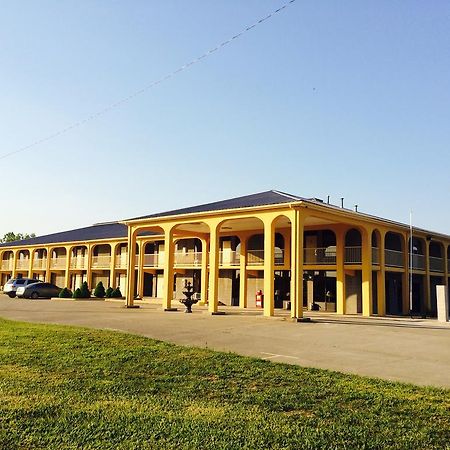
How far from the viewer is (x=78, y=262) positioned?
44.2 m

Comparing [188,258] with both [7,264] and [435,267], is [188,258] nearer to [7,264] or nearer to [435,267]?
[435,267]

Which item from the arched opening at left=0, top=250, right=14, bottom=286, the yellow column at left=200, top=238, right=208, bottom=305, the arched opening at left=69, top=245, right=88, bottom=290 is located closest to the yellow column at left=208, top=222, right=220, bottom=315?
the yellow column at left=200, top=238, right=208, bottom=305

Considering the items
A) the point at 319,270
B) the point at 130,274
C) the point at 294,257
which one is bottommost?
the point at 130,274

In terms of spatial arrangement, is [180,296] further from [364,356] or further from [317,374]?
[317,374]

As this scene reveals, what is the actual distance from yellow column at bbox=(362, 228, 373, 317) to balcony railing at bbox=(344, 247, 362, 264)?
930mm

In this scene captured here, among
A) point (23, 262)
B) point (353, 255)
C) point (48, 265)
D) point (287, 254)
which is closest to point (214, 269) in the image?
point (287, 254)

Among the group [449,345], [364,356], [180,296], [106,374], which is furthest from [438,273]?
[106,374]

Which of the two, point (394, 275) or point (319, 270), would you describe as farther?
point (394, 275)

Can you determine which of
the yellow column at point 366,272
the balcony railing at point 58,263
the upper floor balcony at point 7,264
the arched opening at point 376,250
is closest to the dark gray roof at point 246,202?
the yellow column at point 366,272

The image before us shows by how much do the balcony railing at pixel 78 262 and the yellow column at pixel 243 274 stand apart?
1873cm

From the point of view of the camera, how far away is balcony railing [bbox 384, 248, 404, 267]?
85.8ft

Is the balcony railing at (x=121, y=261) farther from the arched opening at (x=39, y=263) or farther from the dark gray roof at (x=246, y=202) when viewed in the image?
the dark gray roof at (x=246, y=202)

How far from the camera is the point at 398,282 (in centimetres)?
2848

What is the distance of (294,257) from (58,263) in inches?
1242
